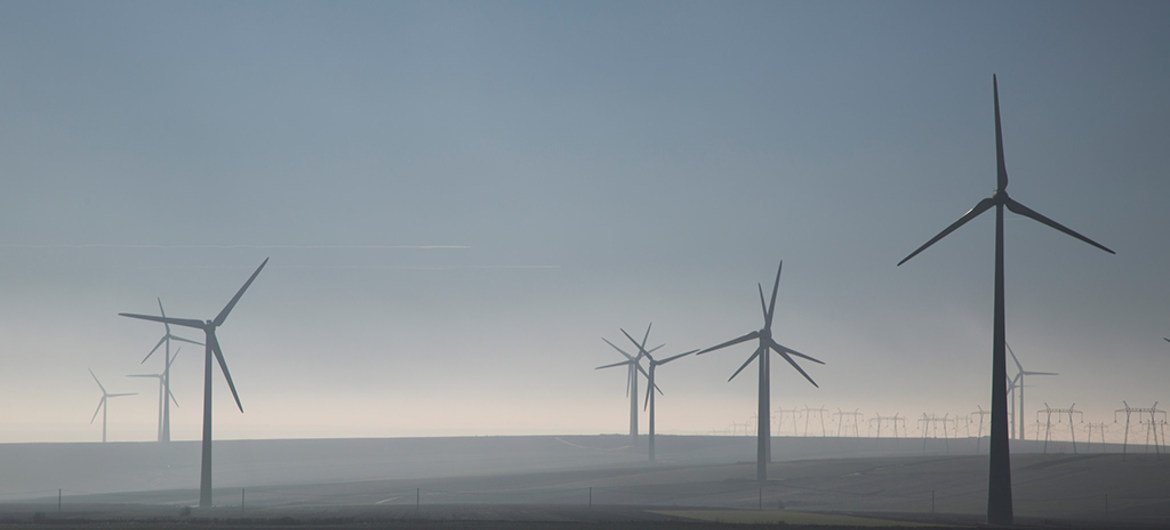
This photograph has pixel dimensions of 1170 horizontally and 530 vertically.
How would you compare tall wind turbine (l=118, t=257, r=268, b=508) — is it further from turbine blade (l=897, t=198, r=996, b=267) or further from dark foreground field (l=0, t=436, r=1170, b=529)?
turbine blade (l=897, t=198, r=996, b=267)

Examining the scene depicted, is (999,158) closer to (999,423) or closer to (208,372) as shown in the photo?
(999,423)

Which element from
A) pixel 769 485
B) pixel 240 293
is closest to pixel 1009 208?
pixel 769 485

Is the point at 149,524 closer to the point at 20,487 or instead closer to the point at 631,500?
the point at 631,500

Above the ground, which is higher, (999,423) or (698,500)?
(999,423)

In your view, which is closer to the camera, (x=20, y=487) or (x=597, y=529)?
(x=597, y=529)

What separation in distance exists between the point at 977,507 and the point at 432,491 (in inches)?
2297

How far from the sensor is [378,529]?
243 feet

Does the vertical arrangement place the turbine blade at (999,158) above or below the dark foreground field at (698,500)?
above

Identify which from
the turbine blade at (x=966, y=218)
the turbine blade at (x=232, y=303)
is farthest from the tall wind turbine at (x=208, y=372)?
the turbine blade at (x=966, y=218)

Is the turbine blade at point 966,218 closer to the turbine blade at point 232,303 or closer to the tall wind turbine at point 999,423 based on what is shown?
the tall wind turbine at point 999,423

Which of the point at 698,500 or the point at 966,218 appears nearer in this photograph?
the point at 966,218

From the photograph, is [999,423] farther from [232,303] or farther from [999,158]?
[232,303]

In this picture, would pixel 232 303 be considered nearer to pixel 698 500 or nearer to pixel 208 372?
pixel 208 372

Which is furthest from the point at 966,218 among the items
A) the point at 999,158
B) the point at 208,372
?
the point at 208,372
